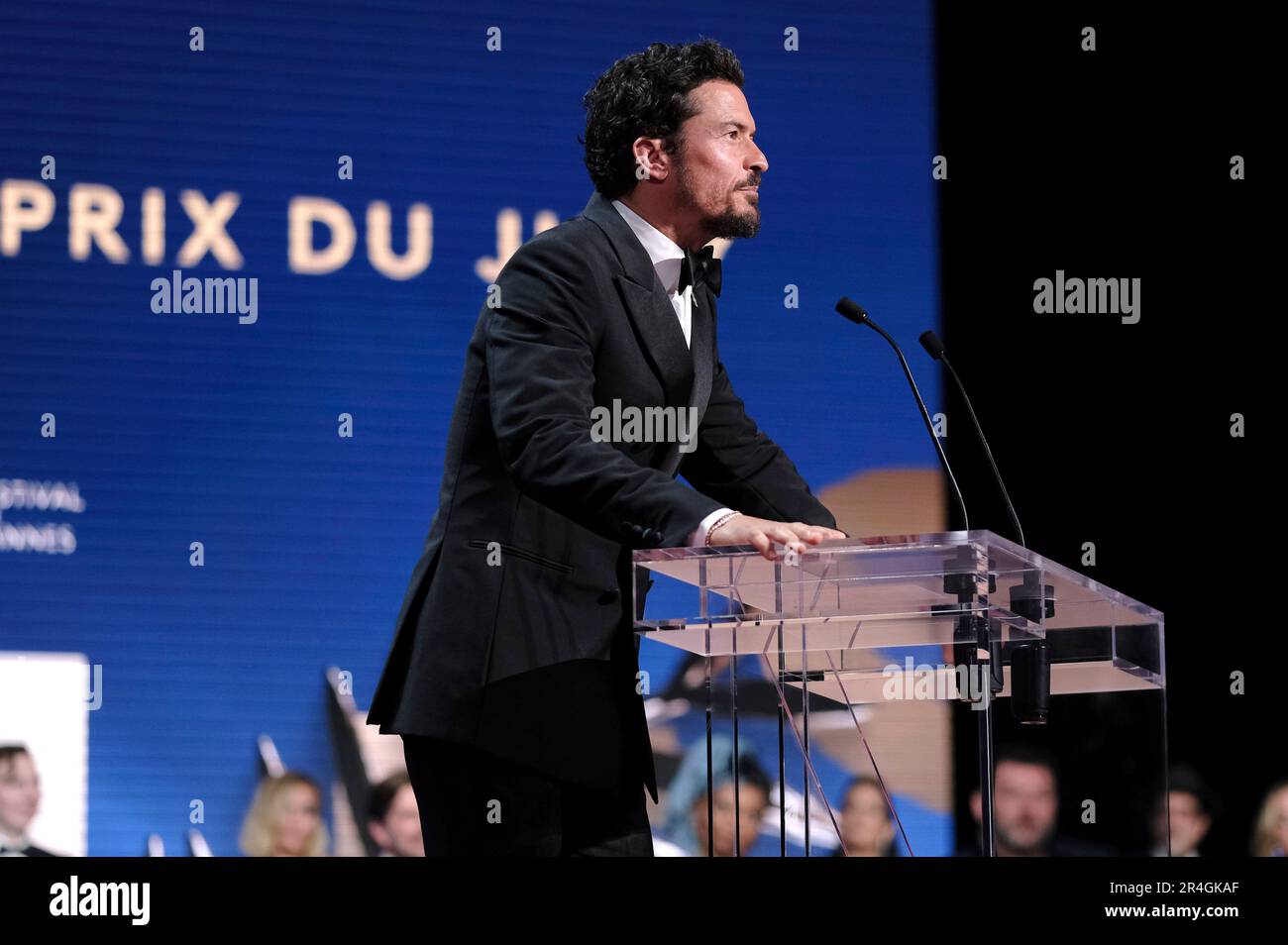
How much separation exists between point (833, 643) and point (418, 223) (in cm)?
248

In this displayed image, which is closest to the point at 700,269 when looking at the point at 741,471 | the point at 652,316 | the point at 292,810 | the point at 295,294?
the point at 652,316

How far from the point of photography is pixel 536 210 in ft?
15.4

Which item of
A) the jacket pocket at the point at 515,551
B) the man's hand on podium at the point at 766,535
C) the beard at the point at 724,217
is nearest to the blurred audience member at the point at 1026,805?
the man's hand on podium at the point at 766,535

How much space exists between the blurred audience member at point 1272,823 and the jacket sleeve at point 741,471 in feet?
6.68

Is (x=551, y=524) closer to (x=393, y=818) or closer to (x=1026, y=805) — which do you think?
(x=1026, y=805)

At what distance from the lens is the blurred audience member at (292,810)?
4.45 meters

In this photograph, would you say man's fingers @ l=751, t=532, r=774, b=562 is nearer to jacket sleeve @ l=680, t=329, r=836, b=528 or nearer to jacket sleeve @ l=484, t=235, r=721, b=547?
jacket sleeve @ l=484, t=235, r=721, b=547

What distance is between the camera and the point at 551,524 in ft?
8.24

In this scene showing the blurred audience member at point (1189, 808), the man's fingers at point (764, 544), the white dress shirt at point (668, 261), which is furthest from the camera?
the blurred audience member at point (1189, 808)

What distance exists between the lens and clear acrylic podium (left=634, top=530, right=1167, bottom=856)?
231 centimetres

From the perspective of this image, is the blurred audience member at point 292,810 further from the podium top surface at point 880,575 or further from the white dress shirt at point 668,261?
the podium top surface at point 880,575

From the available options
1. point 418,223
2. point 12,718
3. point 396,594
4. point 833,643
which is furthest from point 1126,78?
point 12,718

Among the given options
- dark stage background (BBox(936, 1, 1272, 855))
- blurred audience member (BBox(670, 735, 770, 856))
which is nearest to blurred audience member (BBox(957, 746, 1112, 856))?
blurred audience member (BBox(670, 735, 770, 856))
